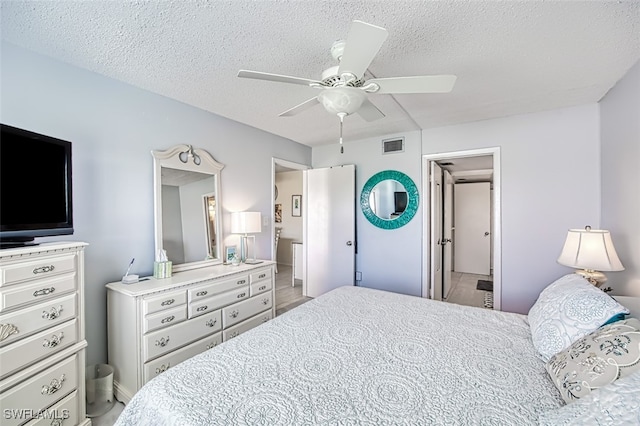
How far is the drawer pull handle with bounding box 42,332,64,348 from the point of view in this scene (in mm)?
1456

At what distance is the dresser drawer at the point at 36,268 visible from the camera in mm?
1294

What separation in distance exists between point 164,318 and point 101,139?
143 centimetres

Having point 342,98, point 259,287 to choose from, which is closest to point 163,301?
point 259,287

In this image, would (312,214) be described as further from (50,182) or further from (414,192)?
(50,182)

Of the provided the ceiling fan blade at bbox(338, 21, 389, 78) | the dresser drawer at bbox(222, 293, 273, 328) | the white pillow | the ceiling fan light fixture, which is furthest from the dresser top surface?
the white pillow

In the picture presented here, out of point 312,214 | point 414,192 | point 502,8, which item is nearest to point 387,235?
point 414,192

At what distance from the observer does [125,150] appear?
2.23 meters

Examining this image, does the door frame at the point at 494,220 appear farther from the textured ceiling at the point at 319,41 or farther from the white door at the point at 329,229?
the white door at the point at 329,229

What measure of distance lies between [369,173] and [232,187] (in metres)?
1.90

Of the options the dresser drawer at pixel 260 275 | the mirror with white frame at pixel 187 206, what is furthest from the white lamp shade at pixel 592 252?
the mirror with white frame at pixel 187 206

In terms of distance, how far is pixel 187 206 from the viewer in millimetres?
2684

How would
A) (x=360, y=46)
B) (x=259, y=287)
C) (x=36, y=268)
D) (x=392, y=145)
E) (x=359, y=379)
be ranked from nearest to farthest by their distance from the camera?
(x=359, y=379) < (x=360, y=46) < (x=36, y=268) < (x=259, y=287) < (x=392, y=145)

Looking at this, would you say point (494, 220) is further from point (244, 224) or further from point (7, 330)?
point (7, 330)

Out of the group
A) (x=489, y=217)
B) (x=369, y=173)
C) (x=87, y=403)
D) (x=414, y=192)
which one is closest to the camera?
(x=87, y=403)
